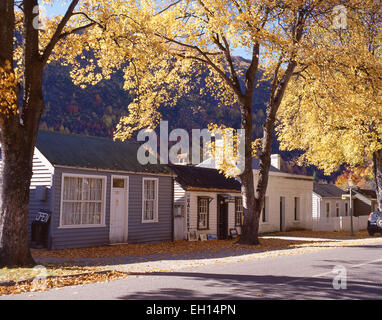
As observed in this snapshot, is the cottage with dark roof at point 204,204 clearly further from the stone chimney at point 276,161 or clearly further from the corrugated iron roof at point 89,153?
the stone chimney at point 276,161

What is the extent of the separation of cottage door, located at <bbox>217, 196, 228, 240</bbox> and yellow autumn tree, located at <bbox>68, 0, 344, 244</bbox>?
531cm

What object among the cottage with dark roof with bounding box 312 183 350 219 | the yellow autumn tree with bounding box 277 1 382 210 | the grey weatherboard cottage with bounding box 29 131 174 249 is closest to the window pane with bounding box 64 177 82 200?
the grey weatherboard cottage with bounding box 29 131 174 249

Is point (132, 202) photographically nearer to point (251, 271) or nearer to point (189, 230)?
point (189, 230)

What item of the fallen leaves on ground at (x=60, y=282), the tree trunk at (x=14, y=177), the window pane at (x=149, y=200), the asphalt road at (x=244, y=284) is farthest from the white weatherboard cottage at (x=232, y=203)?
the fallen leaves on ground at (x=60, y=282)

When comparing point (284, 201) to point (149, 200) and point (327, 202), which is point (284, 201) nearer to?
point (327, 202)

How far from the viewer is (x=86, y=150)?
19.2 metres

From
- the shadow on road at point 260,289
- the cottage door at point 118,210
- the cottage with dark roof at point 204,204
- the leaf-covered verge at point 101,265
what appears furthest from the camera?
the cottage with dark roof at point 204,204

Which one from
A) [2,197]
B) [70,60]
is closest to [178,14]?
[70,60]

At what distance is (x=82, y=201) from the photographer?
17.8 metres

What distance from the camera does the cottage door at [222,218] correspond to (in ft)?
82.8

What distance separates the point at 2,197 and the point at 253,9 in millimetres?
11484

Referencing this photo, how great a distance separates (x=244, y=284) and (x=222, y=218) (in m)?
16.7

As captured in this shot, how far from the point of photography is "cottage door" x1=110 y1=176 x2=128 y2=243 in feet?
62.3

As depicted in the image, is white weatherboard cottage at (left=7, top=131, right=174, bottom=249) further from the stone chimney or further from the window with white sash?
the stone chimney
